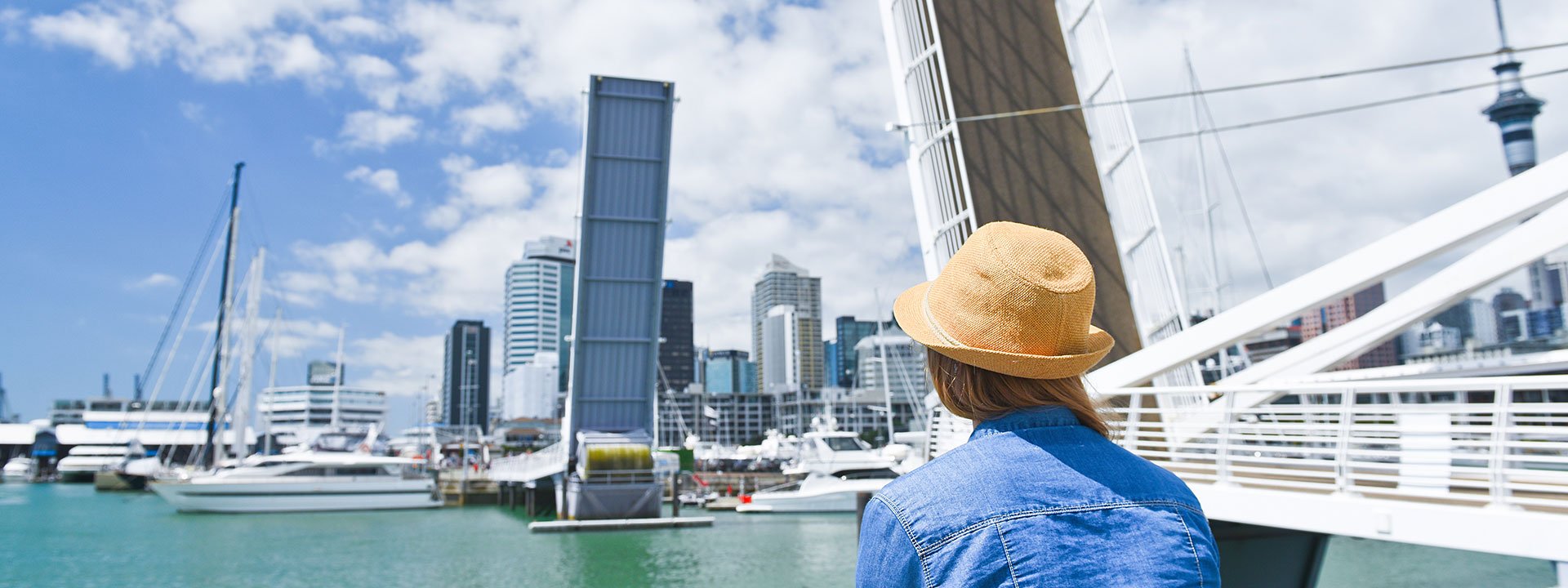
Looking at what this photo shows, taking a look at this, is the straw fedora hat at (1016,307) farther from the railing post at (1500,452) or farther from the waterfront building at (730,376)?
the waterfront building at (730,376)

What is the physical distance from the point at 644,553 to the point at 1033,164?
1303 centimetres

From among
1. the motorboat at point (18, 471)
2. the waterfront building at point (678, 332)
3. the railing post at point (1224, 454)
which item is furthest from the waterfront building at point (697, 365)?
the railing post at point (1224, 454)

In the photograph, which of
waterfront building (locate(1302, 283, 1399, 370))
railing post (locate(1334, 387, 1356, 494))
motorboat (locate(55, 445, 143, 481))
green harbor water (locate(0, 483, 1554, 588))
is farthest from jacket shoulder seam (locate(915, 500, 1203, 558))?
waterfront building (locate(1302, 283, 1399, 370))

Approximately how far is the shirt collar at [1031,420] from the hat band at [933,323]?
107mm

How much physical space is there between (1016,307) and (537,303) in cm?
18824

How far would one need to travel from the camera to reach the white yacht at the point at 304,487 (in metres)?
35.2

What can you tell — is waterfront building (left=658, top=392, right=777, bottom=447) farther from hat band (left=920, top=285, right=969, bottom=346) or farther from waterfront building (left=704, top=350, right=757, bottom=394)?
hat band (left=920, top=285, right=969, bottom=346)

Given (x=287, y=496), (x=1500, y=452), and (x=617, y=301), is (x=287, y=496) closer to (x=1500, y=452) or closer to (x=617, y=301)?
(x=617, y=301)

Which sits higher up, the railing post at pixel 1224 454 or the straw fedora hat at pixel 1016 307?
the straw fedora hat at pixel 1016 307

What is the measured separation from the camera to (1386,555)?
18281mm

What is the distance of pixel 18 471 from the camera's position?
7694 centimetres

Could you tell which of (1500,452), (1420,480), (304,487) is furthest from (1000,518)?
(304,487)

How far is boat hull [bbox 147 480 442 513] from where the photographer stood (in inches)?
1383

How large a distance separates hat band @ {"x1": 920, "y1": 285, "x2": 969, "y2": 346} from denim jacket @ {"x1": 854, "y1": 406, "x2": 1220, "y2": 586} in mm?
128
